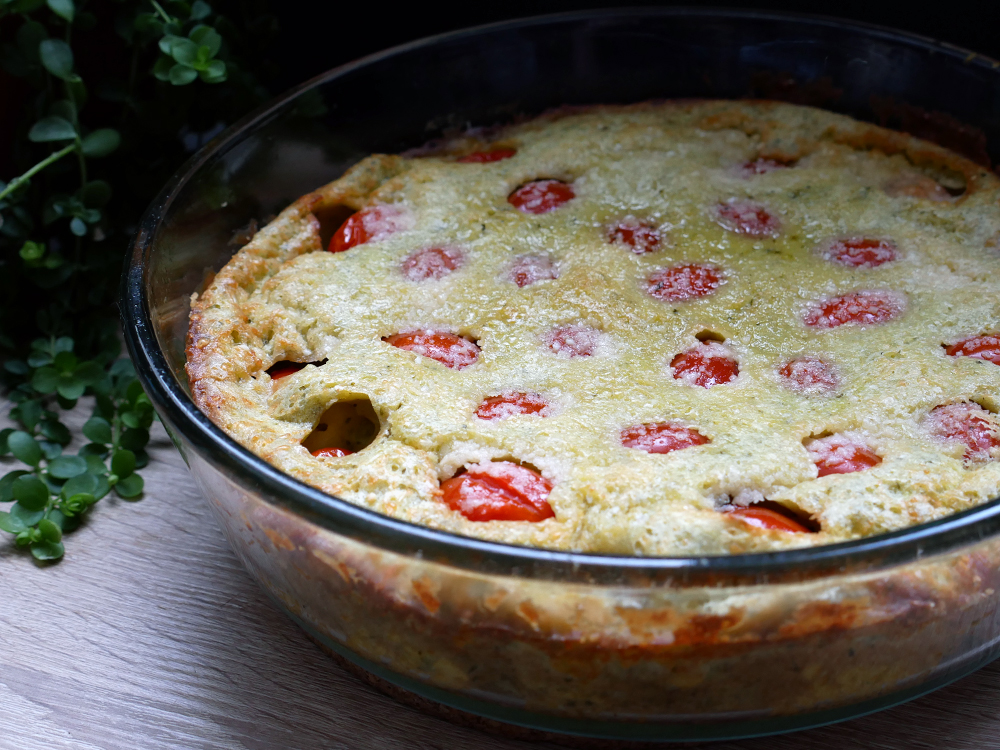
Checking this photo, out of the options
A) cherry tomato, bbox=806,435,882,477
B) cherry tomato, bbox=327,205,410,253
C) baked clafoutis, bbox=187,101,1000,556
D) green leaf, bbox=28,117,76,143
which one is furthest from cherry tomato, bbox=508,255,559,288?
green leaf, bbox=28,117,76,143

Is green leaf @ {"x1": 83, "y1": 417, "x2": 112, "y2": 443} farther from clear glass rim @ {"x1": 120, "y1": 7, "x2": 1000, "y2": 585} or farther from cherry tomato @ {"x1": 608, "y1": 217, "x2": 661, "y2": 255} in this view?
cherry tomato @ {"x1": 608, "y1": 217, "x2": 661, "y2": 255}

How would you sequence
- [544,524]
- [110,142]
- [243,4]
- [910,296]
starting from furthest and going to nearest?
[243,4], [110,142], [910,296], [544,524]

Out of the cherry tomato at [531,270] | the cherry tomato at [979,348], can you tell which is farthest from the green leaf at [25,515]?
the cherry tomato at [979,348]

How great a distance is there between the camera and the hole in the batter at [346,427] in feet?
5.22

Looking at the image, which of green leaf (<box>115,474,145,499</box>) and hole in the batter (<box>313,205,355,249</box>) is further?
hole in the batter (<box>313,205,355,249</box>)

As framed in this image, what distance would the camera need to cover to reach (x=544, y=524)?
134 centimetres

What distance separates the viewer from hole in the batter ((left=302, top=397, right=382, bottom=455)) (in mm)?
1590

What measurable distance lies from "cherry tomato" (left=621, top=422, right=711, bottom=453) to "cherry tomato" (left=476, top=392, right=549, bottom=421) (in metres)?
0.14

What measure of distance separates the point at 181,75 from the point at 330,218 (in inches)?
15.4

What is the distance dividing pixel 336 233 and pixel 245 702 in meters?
0.95

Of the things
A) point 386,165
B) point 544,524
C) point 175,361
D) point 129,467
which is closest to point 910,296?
point 544,524

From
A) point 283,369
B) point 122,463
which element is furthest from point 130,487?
point 283,369

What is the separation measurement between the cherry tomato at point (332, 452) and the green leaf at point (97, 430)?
47 cm

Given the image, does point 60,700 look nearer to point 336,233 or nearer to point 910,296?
point 336,233
